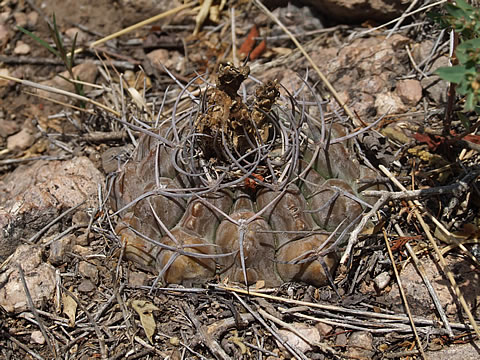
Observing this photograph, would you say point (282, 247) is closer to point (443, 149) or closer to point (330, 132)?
point (330, 132)

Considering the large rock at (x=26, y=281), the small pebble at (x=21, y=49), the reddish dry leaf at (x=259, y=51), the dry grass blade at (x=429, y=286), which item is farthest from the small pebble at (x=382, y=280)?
the small pebble at (x=21, y=49)

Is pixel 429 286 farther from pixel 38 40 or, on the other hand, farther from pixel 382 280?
pixel 38 40

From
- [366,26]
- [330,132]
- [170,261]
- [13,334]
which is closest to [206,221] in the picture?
[170,261]

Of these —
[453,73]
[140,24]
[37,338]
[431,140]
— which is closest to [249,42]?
[140,24]

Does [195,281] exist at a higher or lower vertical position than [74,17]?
lower

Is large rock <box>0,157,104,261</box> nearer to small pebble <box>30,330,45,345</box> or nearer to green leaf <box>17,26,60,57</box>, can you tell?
small pebble <box>30,330,45,345</box>

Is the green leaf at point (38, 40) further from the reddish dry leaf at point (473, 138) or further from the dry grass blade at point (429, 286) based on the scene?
the reddish dry leaf at point (473, 138)

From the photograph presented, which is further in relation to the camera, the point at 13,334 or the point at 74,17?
the point at 74,17
